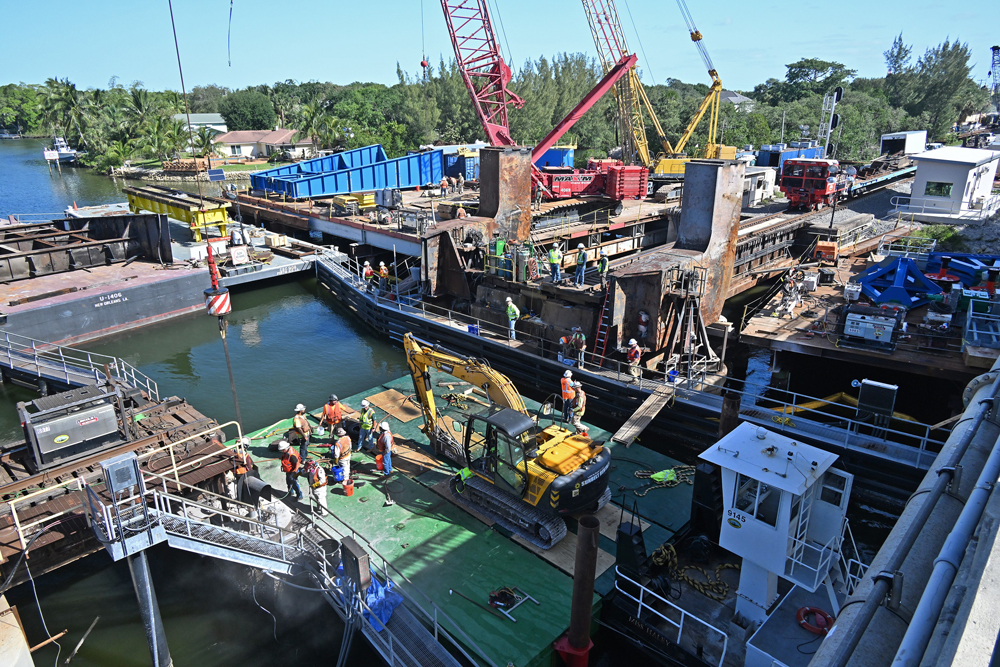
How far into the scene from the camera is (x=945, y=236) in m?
27.5

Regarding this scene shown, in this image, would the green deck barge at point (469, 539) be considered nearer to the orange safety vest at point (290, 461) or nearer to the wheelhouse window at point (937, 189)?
the orange safety vest at point (290, 461)

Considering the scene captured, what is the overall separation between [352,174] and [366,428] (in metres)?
29.3

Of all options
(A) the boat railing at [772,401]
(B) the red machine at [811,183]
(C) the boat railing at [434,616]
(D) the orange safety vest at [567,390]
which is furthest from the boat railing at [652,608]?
(B) the red machine at [811,183]

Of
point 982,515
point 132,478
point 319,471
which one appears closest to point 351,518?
point 319,471

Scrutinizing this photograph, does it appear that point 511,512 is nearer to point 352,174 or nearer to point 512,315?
point 512,315

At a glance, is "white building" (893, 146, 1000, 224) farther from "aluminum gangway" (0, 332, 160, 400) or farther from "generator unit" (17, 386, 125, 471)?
"aluminum gangway" (0, 332, 160, 400)

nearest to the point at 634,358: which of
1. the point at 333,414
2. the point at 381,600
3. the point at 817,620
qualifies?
the point at 333,414

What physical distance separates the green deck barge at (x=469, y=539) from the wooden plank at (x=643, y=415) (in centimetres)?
36

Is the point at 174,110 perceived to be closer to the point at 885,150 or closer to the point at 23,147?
the point at 23,147

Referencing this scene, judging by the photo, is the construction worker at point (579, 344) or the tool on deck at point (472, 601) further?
the construction worker at point (579, 344)

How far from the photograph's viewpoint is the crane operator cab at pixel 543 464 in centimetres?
1023

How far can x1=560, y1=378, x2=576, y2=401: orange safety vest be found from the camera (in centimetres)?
1453

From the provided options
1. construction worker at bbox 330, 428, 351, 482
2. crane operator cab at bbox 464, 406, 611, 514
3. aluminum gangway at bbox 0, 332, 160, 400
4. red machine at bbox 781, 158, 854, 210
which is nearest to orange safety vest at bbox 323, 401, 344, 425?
construction worker at bbox 330, 428, 351, 482

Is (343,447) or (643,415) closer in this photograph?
(343,447)
